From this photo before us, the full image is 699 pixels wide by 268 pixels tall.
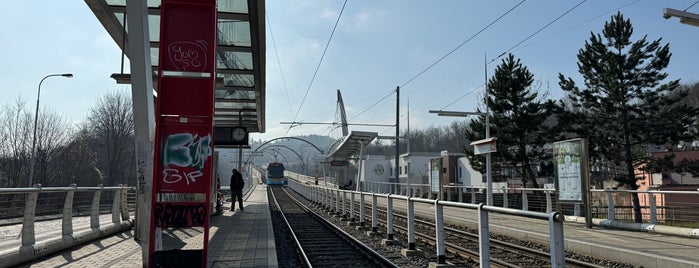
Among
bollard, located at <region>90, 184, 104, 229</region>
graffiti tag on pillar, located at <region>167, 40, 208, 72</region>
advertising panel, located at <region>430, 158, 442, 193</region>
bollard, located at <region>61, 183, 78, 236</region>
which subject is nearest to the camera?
graffiti tag on pillar, located at <region>167, 40, 208, 72</region>

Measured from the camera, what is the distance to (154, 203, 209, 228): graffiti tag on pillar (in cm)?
632

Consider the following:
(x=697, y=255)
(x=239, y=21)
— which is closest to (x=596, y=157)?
(x=697, y=255)

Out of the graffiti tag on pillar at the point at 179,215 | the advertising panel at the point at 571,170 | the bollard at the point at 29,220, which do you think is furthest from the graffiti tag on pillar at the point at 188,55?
the advertising panel at the point at 571,170

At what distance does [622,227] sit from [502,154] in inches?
802

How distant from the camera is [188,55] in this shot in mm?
6508

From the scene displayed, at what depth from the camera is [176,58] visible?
255 inches

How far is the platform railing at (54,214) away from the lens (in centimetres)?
780

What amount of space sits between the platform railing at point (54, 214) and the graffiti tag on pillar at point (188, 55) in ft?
11.1

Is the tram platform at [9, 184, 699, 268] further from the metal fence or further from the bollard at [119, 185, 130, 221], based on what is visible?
the bollard at [119, 185, 130, 221]

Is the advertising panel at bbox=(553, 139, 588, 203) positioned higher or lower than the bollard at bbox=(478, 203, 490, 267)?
higher

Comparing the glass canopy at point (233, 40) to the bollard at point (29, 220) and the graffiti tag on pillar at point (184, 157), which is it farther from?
the graffiti tag on pillar at point (184, 157)

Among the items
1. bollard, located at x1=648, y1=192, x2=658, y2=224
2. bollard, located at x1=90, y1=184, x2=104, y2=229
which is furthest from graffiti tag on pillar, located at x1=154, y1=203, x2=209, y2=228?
bollard, located at x1=648, y1=192, x2=658, y2=224

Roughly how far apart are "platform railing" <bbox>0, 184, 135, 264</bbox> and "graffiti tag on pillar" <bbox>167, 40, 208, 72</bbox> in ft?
11.1

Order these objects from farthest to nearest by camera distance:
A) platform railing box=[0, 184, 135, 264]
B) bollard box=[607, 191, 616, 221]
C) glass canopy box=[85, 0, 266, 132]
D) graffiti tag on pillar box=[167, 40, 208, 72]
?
bollard box=[607, 191, 616, 221], glass canopy box=[85, 0, 266, 132], platform railing box=[0, 184, 135, 264], graffiti tag on pillar box=[167, 40, 208, 72]
